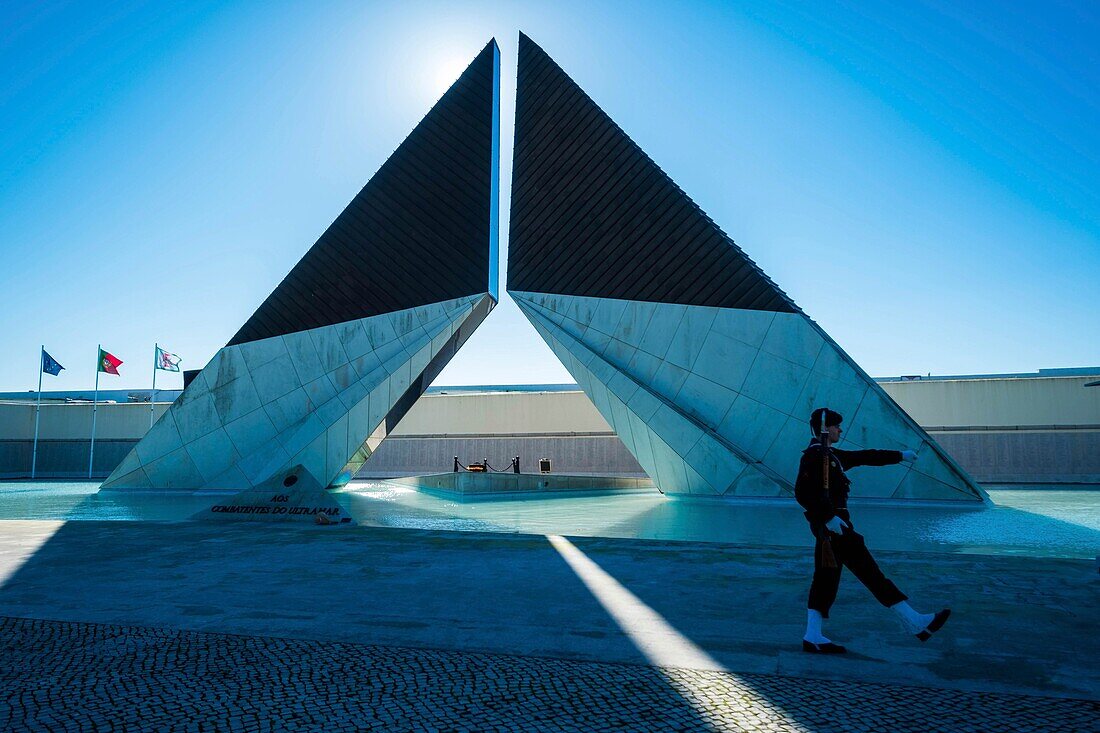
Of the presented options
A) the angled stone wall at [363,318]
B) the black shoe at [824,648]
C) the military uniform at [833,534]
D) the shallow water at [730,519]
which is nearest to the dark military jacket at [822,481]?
the military uniform at [833,534]

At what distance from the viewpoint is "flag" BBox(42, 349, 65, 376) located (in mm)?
29672

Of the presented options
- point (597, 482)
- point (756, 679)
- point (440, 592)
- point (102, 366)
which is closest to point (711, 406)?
point (597, 482)

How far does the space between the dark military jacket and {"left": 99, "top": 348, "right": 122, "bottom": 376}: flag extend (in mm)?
31782

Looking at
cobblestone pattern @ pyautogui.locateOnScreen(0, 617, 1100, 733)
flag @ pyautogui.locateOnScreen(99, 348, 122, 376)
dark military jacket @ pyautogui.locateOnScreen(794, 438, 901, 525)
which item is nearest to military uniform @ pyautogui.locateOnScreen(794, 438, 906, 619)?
dark military jacket @ pyautogui.locateOnScreen(794, 438, 901, 525)

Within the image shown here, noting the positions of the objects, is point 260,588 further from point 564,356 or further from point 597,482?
point 597,482

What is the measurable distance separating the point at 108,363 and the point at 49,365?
2.84 meters

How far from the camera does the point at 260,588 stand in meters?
4.60

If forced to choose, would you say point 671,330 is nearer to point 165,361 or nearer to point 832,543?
point 832,543

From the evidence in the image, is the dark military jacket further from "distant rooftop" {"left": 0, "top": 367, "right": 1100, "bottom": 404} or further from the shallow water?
"distant rooftop" {"left": 0, "top": 367, "right": 1100, "bottom": 404}

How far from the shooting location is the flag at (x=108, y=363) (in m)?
28.9

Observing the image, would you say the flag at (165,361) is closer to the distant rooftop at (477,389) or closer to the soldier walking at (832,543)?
the distant rooftop at (477,389)

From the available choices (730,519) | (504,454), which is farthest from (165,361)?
(730,519)

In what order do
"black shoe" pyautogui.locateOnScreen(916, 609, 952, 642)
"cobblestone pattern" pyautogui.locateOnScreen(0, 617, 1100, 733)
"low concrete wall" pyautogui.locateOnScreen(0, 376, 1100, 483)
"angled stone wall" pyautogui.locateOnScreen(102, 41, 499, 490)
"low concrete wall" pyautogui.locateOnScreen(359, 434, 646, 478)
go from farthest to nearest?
1. "low concrete wall" pyautogui.locateOnScreen(359, 434, 646, 478)
2. "low concrete wall" pyautogui.locateOnScreen(0, 376, 1100, 483)
3. "angled stone wall" pyautogui.locateOnScreen(102, 41, 499, 490)
4. "black shoe" pyautogui.locateOnScreen(916, 609, 952, 642)
5. "cobblestone pattern" pyautogui.locateOnScreen(0, 617, 1100, 733)

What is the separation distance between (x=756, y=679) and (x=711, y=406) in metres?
10.8
